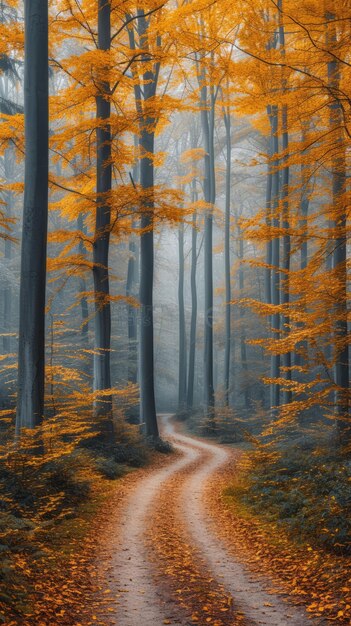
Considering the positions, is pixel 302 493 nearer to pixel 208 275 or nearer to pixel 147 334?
pixel 147 334

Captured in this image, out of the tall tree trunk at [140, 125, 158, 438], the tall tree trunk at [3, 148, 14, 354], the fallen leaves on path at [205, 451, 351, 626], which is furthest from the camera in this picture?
the tall tree trunk at [3, 148, 14, 354]

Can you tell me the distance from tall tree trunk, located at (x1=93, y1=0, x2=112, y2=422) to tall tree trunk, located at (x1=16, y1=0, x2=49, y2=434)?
3.10m

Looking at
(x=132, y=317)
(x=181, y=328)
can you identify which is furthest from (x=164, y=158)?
(x=181, y=328)

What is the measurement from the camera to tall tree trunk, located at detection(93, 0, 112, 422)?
11938 millimetres

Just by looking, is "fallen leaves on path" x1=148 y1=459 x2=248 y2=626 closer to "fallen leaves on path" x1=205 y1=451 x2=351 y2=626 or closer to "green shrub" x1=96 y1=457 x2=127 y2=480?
"fallen leaves on path" x1=205 y1=451 x2=351 y2=626

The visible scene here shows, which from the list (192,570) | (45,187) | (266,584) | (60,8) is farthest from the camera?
(60,8)

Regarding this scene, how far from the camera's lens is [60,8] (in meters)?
11.6

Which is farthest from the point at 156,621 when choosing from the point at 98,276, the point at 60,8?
the point at 60,8

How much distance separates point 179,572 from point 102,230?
8.16 m

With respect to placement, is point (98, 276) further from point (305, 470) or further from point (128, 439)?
point (305, 470)

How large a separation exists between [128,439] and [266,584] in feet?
27.0

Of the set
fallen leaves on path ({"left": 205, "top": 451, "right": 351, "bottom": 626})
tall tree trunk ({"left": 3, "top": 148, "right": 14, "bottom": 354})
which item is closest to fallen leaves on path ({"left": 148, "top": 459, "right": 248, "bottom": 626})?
fallen leaves on path ({"left": 205, "top": 451, "right": 351, "bottom": 626})

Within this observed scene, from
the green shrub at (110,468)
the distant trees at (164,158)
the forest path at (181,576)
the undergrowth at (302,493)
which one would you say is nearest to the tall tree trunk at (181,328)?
the distant trees at (164,158)

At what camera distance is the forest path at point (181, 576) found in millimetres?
4602
